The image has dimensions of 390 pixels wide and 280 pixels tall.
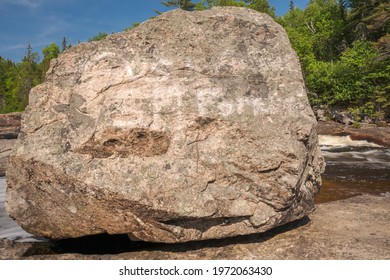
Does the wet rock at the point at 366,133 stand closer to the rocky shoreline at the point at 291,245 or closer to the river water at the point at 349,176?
the river water at the point at 349,176

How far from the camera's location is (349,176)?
11.8 meters

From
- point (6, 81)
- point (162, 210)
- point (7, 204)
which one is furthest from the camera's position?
point (6, 81)

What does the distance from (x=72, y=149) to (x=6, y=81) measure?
84048mm

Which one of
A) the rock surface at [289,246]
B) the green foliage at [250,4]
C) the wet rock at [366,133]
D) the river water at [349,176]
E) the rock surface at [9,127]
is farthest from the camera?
the green foliage at [250,4]

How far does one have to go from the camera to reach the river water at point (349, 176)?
309 inches

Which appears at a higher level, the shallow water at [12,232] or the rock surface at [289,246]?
the shallow water at [12,232]

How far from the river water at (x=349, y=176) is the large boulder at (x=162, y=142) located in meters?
2.38

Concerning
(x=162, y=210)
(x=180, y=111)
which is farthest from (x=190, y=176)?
(x=180, y=111)

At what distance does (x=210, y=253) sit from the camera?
5184 mm

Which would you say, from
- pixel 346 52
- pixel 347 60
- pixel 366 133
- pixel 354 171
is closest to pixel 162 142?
pixel 354 171

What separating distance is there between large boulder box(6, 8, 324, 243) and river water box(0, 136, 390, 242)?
7.81ft

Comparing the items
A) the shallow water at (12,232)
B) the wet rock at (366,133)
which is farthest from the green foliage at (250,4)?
the shallow water at (12,232)

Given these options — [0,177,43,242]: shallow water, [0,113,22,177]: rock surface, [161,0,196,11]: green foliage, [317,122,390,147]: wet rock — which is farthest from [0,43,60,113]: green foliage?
[0,177,43,242]: shallow water

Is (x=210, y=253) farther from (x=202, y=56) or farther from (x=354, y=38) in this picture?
(x=354, y=38)
